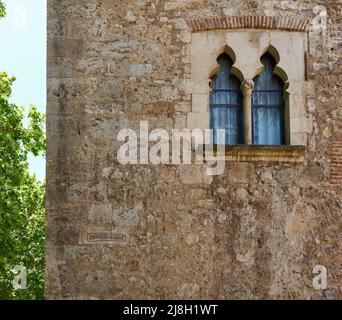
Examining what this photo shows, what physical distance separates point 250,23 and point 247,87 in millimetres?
763

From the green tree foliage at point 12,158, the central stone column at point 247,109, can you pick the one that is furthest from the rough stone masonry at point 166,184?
the green tree foliage at point 12,158

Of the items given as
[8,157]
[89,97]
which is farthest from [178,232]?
[8,157]

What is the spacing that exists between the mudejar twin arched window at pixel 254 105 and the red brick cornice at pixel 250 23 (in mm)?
336

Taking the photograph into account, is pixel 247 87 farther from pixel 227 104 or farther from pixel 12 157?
pixel 12 157

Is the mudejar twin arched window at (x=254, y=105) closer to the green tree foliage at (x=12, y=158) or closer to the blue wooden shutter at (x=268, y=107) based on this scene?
the blue wooden shutter at (x=268, y=107)

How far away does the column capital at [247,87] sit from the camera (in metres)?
7.21

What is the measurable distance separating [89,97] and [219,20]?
1.75 metres

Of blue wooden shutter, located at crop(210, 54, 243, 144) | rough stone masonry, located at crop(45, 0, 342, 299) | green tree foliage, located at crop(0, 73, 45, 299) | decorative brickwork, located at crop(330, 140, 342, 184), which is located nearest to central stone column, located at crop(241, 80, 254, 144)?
blue wooden shutter, located at crop(210, 54, 243, 144)

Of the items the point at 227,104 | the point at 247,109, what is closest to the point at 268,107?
the point at 247,109

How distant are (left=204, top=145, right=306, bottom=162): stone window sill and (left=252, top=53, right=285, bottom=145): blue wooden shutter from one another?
11.7 inches

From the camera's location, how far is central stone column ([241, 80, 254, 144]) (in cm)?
716

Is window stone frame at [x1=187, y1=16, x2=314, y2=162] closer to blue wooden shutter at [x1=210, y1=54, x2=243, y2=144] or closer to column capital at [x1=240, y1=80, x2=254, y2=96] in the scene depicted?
column capital at [x1=240, y1=80, x2=254, y2=96]

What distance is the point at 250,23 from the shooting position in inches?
288
